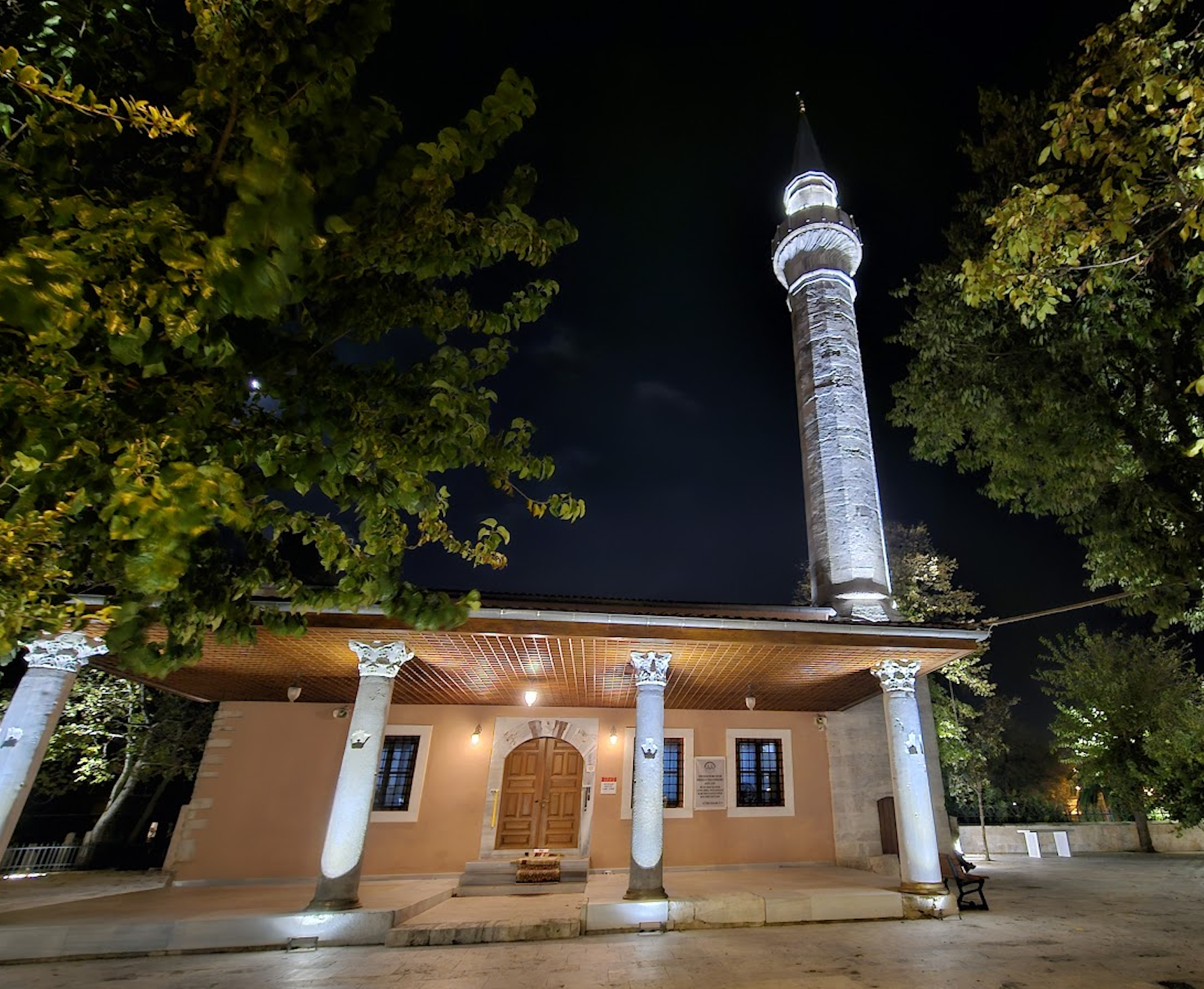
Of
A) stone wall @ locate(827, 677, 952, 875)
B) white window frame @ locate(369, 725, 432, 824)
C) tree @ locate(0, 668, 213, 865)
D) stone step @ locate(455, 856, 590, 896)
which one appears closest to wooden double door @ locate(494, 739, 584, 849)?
stone step @ locate(455, 856, 590, 896)

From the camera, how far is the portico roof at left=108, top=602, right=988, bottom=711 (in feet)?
25.0

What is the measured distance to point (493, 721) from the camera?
39.0ft

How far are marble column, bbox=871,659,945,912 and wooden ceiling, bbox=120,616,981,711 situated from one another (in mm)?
371

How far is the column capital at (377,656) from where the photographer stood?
788 centimetres

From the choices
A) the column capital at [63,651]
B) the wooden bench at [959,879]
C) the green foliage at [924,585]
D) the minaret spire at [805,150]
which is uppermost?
the minaret spire at [805,150]

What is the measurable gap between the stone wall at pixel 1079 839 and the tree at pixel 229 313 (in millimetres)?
20436

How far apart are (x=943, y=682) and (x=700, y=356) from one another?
71.0ft

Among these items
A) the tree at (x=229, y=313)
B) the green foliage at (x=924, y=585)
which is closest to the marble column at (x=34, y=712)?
the tree at (x=229, y=313)

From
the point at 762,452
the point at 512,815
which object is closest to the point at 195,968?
the point at 512,815

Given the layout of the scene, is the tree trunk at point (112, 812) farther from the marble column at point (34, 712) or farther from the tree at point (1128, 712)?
the tree at point (1128, 712)

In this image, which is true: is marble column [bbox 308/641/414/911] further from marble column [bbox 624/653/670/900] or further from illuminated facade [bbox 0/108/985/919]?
marble column [bbox 624/653/670/900]

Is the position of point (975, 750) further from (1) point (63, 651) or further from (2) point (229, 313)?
(2) point (229, 313)

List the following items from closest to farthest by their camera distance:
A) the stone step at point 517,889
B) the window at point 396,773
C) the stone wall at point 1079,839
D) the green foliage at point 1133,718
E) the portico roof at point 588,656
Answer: the portico roof at point 588,656, the stone step at point 517,889, the window at point 396,773, the green foliage at point 1133,718, the stone wall at point 1079,839

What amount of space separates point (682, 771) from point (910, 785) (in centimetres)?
476
